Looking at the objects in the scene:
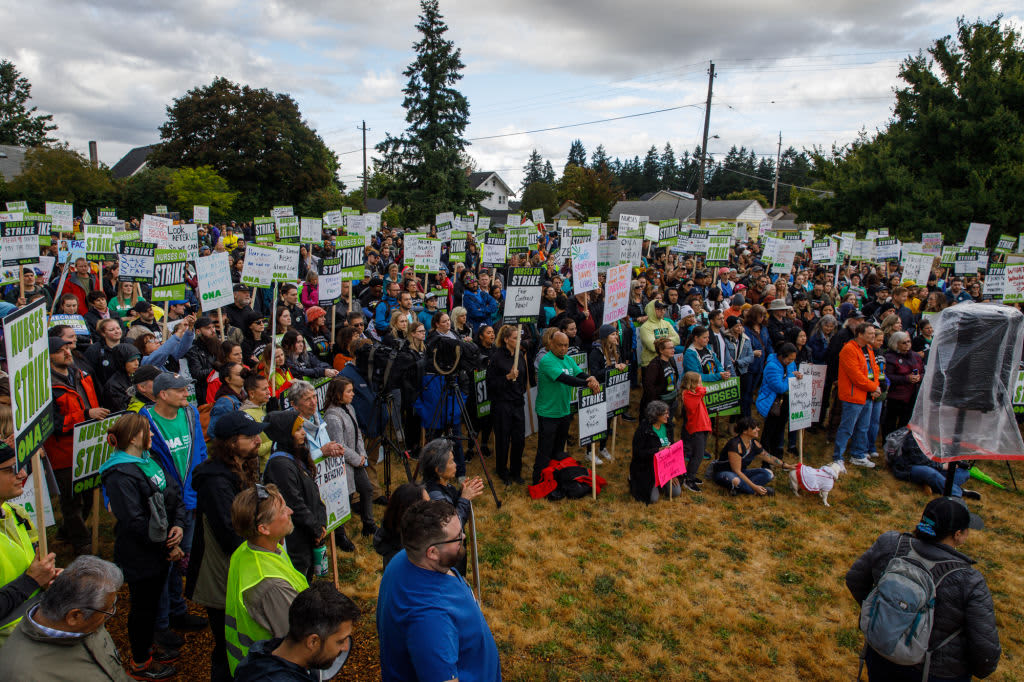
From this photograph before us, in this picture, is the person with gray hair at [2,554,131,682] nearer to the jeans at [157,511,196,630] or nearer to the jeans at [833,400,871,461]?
the jeans at [157,511,196,630]

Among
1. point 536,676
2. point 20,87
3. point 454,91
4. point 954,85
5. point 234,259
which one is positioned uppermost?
point 20,87

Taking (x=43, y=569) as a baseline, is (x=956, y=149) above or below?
above

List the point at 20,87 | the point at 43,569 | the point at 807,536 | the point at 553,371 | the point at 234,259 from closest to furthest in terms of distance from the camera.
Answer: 1. the point at 43,569
2. the point at 807,536
3. the point at 553,371
4. the point at 234,259
5. the point at 20,87

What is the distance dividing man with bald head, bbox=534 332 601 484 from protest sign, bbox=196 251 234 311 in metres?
4.57

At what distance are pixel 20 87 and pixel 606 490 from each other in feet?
318

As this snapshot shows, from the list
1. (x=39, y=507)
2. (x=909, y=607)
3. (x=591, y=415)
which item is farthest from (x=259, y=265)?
(x=909, y=607)

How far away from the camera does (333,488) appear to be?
501 centimetres

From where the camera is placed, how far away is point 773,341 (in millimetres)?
9664

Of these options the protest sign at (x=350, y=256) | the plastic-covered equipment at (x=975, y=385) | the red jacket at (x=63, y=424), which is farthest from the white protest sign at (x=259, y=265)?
the plastic-covered equipment at (x=975, y=385)

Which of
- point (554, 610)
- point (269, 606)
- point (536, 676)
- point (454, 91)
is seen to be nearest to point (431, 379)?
point (554, 610)

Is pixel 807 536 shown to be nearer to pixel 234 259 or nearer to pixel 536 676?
pixel 536 676

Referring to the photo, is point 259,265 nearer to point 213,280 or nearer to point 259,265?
point 259,265

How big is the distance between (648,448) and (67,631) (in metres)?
5.85

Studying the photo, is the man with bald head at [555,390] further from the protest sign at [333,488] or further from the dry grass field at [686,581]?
the protest sign at [333,488]
